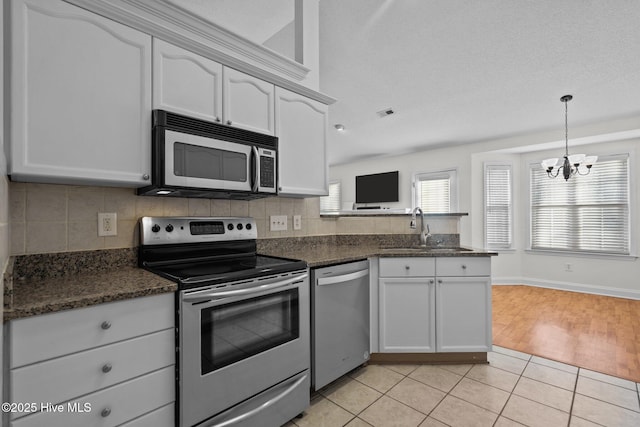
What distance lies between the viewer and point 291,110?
207 centimetres

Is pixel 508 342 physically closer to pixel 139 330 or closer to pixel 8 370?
pixel 139 330

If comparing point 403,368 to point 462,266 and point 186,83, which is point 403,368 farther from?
point 186,83

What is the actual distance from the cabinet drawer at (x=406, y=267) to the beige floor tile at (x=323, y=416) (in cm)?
92

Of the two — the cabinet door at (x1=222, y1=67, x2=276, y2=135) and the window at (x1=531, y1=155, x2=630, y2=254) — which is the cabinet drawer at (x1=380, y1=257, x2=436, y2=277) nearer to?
the cabinet door at (x1=222, y1=67, x2=276, y2=135)

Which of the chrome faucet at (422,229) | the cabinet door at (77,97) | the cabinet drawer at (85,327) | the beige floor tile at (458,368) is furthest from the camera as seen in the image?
the chrome faucet at (422,229)

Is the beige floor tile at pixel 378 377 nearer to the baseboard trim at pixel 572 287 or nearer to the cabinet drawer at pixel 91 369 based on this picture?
the cabinet drawer at pixel 91 369

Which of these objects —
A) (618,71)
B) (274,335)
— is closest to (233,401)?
(274,335)

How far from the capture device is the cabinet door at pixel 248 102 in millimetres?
1735

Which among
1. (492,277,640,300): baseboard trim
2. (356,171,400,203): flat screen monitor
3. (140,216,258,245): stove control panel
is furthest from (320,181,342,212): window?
(140,216,258,245): stove control panel

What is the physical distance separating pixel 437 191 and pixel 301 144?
4609 millimetres

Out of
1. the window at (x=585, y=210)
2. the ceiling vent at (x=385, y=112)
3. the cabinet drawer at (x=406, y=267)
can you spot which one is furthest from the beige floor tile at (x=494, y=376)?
the window at (x=585, y=210)

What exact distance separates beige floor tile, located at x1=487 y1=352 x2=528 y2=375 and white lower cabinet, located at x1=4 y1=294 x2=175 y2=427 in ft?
7.49

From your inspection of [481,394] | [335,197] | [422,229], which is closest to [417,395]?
[481,394]

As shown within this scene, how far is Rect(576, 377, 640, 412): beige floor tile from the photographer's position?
1.82 m
